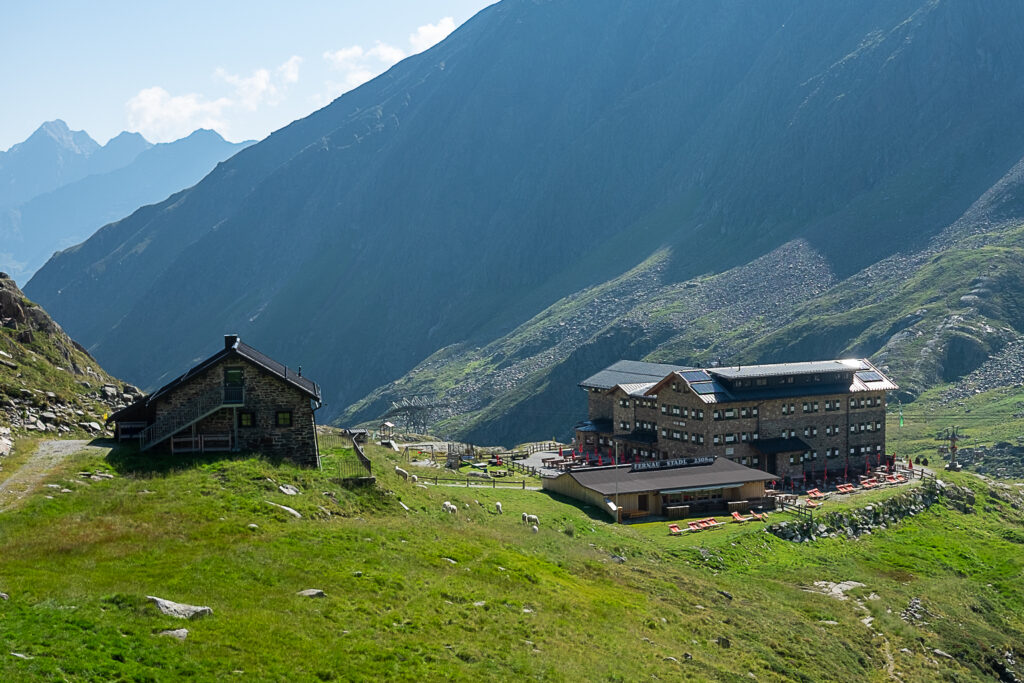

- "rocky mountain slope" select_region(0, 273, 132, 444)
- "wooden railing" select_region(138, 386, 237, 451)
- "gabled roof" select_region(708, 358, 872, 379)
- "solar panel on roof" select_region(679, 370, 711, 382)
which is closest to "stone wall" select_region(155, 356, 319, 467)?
"wooden railing" select_region(138, 386, 237, 451)

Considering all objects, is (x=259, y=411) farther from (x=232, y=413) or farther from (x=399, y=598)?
(x=399, y=598)

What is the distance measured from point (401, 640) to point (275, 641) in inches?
166

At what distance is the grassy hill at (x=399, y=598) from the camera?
26.8 m

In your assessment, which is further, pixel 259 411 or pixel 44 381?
pixel 44 381

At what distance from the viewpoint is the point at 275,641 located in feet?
90.7

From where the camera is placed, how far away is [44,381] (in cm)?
5669

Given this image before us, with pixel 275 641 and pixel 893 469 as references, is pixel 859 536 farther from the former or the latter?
pixel 275 641

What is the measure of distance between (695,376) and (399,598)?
67.4 m

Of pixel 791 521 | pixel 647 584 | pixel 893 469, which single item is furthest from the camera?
pixel 893 469

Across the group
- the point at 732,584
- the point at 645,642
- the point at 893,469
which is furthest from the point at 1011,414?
the point at 645,642

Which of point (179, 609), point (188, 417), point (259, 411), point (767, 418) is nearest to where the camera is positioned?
point (179, 609)

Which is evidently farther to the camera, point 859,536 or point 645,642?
point 859,536

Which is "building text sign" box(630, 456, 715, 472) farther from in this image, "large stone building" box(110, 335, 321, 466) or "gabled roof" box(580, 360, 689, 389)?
"large stone building" box(110, 335, 321, 466)

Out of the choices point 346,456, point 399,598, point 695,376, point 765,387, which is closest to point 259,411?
point 346,456
